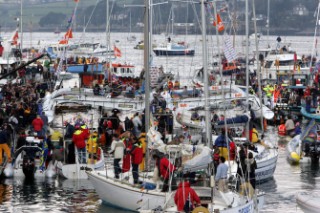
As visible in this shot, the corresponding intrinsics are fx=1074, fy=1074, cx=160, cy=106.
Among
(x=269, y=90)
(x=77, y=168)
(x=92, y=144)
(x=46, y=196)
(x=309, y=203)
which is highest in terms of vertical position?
(x=269, y=90)

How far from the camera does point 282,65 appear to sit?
83500 millimetres

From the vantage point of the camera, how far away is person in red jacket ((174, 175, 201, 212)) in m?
27.1

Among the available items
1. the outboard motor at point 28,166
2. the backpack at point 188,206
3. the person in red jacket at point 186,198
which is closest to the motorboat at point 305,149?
the outboard motor at point 28,166

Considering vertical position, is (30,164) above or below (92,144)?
below

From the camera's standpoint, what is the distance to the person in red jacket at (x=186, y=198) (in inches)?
1066

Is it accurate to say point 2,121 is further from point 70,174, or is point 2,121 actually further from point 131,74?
point 131,74

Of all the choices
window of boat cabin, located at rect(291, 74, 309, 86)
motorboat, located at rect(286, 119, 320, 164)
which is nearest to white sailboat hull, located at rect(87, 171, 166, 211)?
motorboat, located at rect(286, 119, 320, 164)

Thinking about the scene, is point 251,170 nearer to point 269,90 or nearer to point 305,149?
point 305,149

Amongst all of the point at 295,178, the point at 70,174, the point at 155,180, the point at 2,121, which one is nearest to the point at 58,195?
the point at 70,174

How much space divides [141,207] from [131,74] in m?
46.0

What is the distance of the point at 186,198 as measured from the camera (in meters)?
27.2

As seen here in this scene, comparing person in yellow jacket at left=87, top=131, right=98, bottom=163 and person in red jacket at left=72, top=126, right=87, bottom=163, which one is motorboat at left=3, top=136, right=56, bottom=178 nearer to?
person in red jacket at left=72, top=126, right=87, bottom=163

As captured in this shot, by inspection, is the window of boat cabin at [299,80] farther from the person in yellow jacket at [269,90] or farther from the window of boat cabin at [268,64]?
the window of boat cabin at [268,64]

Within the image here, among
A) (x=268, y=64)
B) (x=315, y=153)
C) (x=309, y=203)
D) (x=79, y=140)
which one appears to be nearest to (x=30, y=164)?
(x=79, y=140)
